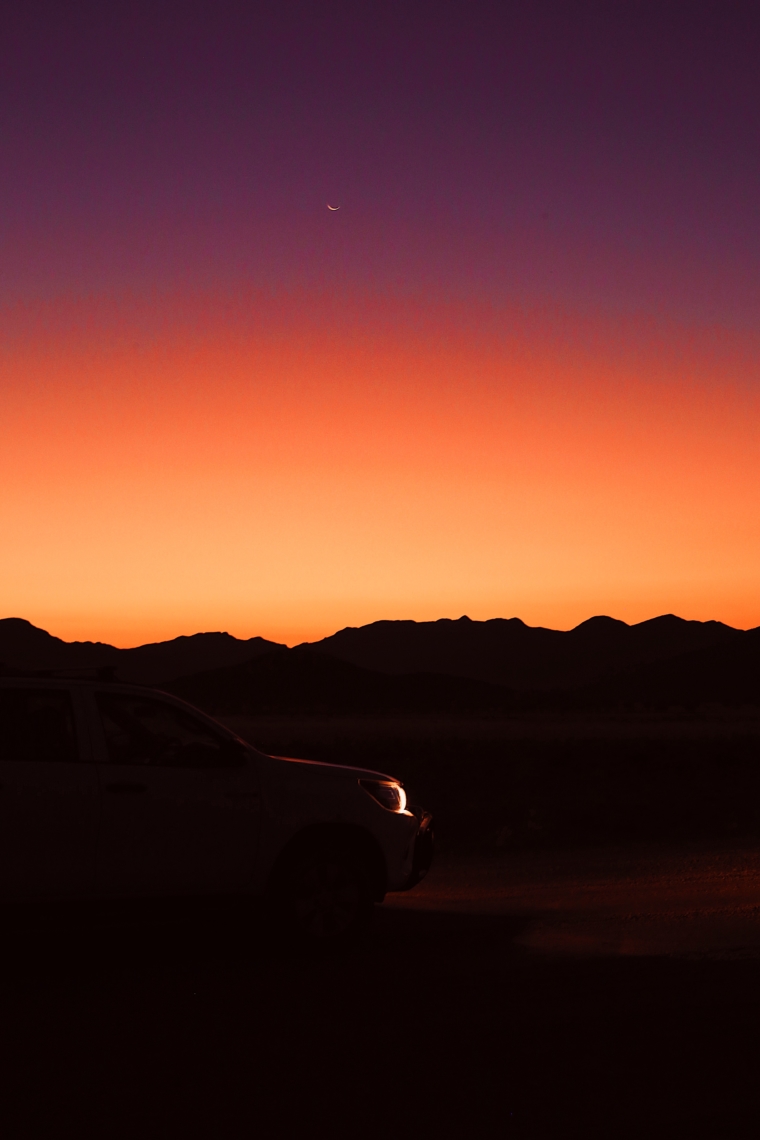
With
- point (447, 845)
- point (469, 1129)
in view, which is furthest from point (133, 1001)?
point (447, 845)

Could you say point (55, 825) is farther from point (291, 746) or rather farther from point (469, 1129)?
point (291, 746)

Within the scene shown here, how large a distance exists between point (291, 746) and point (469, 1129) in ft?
133

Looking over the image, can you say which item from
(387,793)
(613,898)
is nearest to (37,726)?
(387,793)

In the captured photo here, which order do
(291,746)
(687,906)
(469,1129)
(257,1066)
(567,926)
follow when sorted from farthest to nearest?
1. (291,746)
2. (687,906)
3. (567,926)
4. (257,1066)
5. (469,1129)

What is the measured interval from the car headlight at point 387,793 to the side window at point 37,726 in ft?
7.63

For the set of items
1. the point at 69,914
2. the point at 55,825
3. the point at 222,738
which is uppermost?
the point at 222,738

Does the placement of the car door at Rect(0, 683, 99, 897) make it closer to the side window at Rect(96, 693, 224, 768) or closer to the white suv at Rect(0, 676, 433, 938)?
the white suv at Rect(0, 676, 433, 938)

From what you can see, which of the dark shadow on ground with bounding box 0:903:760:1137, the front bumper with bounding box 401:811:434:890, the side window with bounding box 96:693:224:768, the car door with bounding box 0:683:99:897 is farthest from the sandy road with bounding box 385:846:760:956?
the car door with bounding box 0:683:99:897

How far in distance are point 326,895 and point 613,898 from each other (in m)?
3.78

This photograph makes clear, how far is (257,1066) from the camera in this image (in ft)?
19.2

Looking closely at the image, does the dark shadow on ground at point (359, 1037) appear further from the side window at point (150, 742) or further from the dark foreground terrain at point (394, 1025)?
the side window at point (150, 742)

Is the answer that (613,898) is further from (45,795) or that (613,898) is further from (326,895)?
(45,795)

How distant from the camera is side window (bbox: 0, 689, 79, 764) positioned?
8180mm

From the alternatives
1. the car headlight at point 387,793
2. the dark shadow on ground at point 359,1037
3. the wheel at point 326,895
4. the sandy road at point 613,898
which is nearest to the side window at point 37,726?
the dark shadow on ground at point 359,1037
